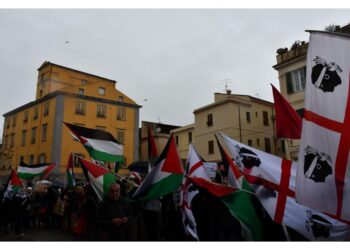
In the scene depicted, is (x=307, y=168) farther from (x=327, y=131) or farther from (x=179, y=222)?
(x=179, y=222)

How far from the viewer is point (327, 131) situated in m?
4.12

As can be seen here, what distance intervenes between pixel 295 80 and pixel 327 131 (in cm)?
1642

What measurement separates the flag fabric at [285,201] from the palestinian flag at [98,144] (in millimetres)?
4947

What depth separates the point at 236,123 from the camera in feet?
101

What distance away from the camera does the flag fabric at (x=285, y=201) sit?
514 centimetres

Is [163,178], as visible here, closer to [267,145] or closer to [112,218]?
[112,218]

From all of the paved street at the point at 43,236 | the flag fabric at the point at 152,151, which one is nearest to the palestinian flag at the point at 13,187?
the paved street at the point at 43,236

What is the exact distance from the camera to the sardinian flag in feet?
13.1

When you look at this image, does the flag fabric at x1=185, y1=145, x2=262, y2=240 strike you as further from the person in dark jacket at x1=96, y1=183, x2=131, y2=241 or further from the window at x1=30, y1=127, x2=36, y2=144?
the window at x1=30, y1=127, x2=36, y2=144

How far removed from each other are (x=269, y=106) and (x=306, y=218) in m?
29.0

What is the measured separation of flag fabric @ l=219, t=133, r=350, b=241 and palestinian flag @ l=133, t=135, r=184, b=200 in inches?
60.1

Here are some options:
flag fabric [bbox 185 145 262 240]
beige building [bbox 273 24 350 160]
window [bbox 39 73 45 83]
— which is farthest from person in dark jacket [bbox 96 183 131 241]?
window [bbox 39 73 45 83]

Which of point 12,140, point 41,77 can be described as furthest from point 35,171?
point 12,140

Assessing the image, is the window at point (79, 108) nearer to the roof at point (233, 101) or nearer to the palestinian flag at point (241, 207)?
the roof at point (233, 101)
